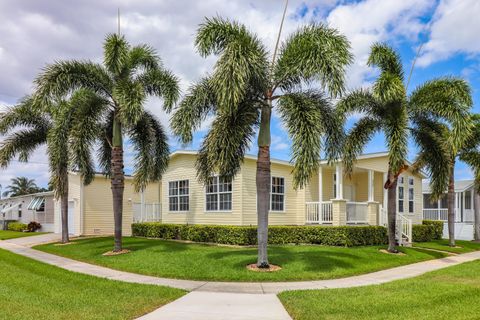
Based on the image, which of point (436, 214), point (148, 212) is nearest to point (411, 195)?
point (436, 214)

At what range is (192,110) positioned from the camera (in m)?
13.0

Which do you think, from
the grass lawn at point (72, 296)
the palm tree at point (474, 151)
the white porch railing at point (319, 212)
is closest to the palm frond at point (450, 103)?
the white porch railing at point (319, 212)

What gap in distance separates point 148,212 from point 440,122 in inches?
665

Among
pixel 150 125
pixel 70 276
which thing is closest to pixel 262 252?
pixel 70 276

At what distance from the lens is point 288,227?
61.9 feet

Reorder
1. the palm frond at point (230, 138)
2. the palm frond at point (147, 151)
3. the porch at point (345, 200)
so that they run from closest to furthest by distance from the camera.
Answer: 1. the palm frond at point (230, 138)
2. the palm frond at point (147, 151)
3. the porch at point (345, 200)

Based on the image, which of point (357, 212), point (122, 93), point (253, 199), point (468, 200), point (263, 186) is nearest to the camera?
point (263, 186)

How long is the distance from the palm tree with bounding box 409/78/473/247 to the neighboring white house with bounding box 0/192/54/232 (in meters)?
25.4

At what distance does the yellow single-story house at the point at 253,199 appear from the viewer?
2003cm

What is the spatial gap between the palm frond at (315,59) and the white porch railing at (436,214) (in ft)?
82.1

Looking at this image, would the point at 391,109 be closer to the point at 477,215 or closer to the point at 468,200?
the point at 477,215

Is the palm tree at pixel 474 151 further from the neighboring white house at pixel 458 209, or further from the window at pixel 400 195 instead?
the neighboring white house at pixel 458 209

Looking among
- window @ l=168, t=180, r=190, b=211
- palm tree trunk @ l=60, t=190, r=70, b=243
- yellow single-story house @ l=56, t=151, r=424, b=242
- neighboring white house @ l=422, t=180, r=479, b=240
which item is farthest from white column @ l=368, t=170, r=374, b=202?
palm tree trunk @ l=60, t=190, r=70, b=243

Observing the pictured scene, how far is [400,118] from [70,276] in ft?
37.9
